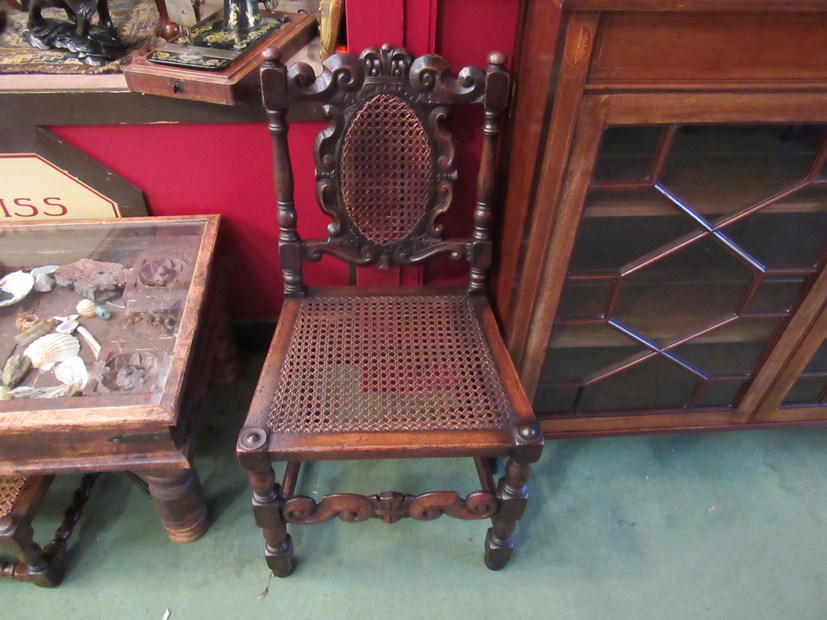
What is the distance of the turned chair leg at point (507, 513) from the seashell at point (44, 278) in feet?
4.14

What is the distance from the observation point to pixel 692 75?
104 cm

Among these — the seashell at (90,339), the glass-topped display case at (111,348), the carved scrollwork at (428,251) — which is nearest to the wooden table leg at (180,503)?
the glass-topped display case at (111,348)

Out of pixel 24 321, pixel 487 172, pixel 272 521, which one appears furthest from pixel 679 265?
pixel 24 321

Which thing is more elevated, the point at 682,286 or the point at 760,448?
the point at 682,286

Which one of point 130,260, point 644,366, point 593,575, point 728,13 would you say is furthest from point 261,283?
point 728,13

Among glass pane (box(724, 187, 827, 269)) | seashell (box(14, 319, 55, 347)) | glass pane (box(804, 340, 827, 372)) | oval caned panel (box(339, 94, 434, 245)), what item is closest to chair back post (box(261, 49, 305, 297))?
oval caned panel (box(339, 94, 434, 245))

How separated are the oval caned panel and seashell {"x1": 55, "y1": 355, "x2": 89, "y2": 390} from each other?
713mm

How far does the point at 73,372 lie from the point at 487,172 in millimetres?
1066

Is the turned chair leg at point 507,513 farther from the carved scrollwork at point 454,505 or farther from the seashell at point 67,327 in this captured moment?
the seashell at point 67,327

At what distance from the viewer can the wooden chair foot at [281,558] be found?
1.42 metres

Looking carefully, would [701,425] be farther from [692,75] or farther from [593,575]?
[692,75]

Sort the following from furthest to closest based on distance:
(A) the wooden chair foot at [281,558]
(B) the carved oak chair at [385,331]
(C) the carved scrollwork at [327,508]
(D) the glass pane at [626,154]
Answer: (A) the wooden chair foot at [281,558], (C) the carved scrollwork at [327,508], (B) the carved oak chair at [385,331], (D) the glass pane at [626,154]

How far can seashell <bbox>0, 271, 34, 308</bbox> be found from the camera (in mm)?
1444

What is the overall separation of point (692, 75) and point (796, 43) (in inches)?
7.2
